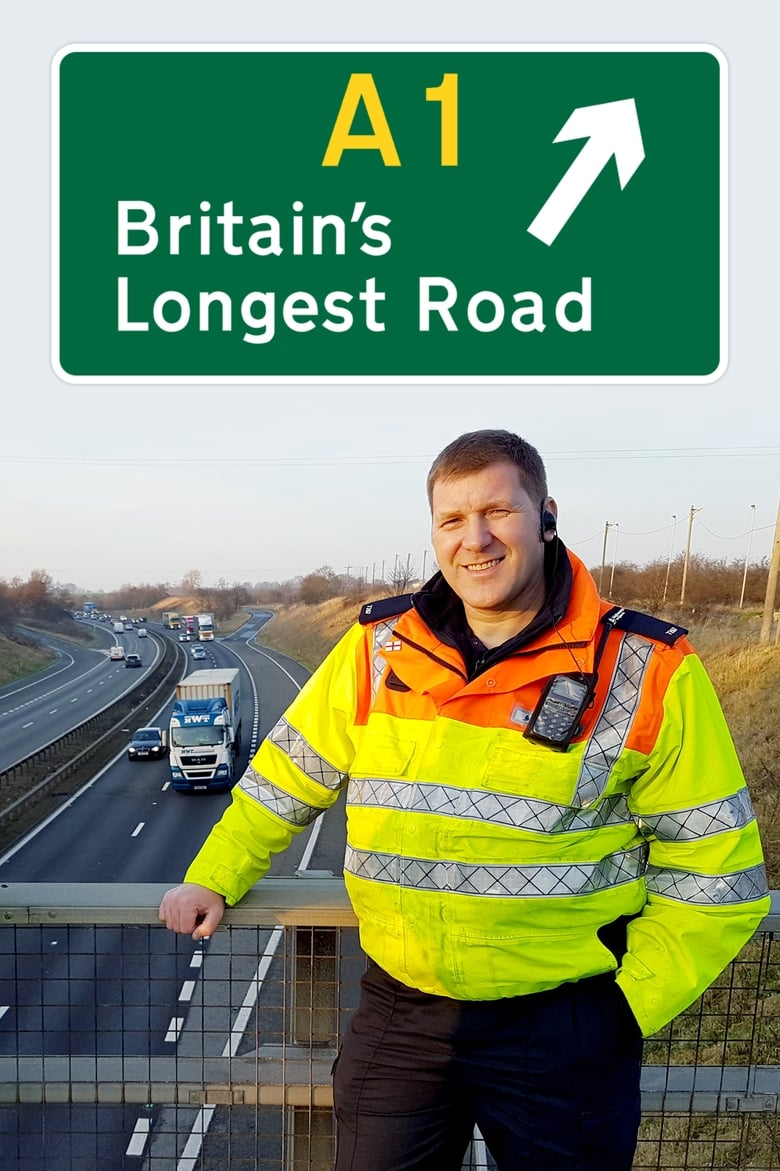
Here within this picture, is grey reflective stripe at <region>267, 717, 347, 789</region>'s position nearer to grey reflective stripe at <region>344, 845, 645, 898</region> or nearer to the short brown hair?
grey reflective stripe at <region>344, 845, 645, 898</region>

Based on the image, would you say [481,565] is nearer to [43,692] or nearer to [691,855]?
[691,855]

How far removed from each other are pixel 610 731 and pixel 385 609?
0.57m

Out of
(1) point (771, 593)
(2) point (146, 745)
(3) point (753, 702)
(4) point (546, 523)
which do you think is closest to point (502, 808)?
(4) point (546, 523)

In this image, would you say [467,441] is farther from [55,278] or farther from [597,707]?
[55,278]

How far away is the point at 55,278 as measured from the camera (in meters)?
4.69

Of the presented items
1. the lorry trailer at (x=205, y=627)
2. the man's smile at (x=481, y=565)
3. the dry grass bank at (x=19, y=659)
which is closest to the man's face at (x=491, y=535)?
the man's smile at (x=481, y=565)

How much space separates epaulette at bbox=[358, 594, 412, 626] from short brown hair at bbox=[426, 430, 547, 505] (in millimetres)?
290

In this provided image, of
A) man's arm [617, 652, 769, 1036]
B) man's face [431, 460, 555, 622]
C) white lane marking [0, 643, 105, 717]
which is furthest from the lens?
white lane marking [0, 643, 105, 717]

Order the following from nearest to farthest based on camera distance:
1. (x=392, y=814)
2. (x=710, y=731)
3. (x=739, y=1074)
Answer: (x=710, y=731), (x=392, y=814), (x=739, y=1074)

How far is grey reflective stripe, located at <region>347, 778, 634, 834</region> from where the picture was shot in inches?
73.8

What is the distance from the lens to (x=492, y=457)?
6.39ft

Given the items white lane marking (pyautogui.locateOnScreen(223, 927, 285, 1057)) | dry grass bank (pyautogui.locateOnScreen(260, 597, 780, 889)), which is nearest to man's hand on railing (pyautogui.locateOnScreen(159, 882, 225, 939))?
white lane marking (pyautogui.locateOnScreen(223, 927, 285, 1057))

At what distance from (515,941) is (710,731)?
55cm

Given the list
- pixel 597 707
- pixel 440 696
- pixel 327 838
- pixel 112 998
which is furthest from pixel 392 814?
pixel 327 838
